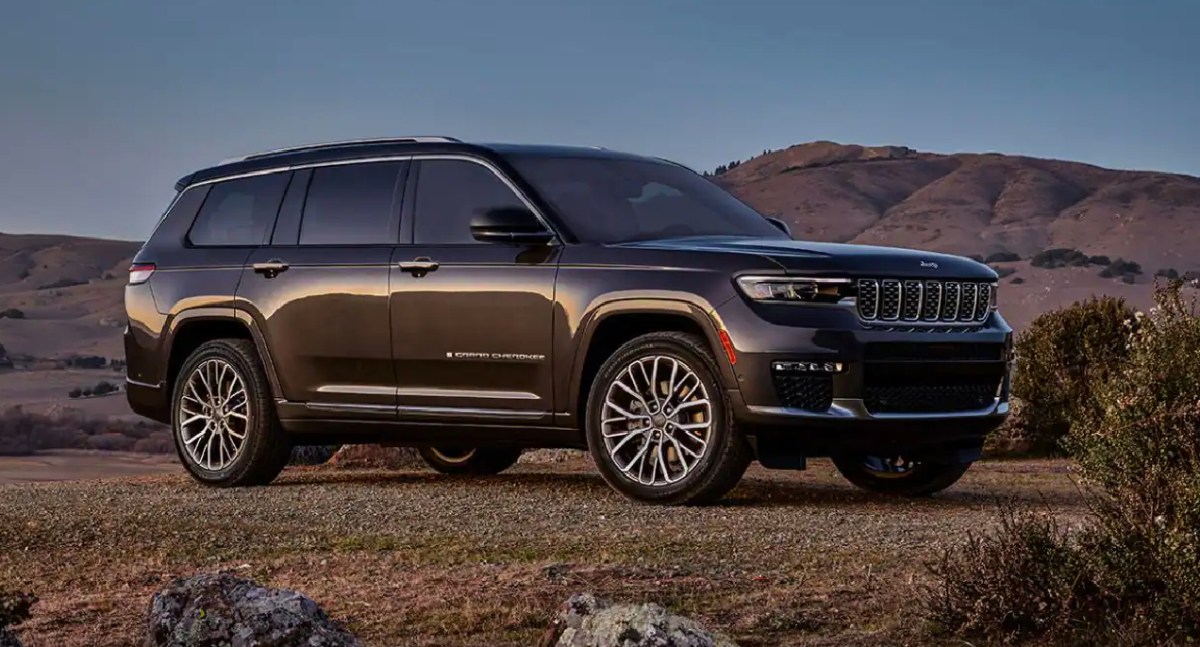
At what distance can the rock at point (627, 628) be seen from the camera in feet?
13.8

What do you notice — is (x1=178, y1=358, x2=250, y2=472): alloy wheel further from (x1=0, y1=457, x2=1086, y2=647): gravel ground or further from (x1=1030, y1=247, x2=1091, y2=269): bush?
(x1=1030, y1=247, x2=1091, y2=269): bush

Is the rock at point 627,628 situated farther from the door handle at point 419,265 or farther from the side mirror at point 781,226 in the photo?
the side mirror at point 781,226

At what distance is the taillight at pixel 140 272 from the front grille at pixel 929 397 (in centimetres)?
545

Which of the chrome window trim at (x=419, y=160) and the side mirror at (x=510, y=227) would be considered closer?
the side mirror at (x=510, y=227)

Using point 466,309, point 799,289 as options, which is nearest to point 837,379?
point 799,289

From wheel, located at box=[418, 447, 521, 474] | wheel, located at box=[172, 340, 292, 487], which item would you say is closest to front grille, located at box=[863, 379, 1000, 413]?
wheel, located at box=[418, 447, 521, 474]

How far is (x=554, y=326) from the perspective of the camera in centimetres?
961

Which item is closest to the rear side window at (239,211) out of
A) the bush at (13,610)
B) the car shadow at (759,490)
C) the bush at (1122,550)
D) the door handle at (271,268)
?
the door handle at (271,268)

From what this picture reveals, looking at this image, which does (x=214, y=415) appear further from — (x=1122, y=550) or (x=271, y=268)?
(x=1122, y=550)

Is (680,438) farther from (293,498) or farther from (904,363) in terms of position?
(293,498)

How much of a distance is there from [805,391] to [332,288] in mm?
3183

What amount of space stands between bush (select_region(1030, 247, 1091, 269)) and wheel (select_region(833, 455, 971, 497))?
2349 inches

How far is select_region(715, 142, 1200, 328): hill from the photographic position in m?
80.8

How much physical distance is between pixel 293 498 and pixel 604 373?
7.15 ft
